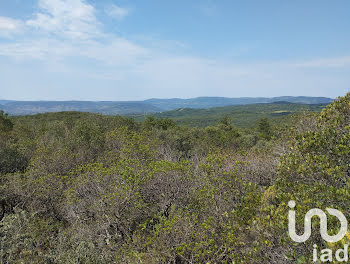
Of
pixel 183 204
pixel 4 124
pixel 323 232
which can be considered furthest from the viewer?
pixel 4 124

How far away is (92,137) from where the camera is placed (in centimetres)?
2128

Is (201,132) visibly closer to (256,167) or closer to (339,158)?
(256,167)

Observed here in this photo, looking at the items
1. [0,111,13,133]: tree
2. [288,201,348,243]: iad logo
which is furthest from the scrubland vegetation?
[0,111,13,133]: tree

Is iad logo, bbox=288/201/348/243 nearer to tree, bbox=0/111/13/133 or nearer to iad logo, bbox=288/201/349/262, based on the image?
iad logo, bbox=288/201/349/262

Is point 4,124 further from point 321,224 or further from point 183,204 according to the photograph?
point 321,224

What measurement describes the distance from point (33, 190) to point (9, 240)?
5.52 metres

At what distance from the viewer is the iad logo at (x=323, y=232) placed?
4.14 metres

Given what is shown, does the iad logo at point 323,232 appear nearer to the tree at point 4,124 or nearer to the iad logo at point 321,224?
the iad logo at point 321,224

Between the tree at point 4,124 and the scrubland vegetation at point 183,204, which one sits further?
the tree at point 4,124

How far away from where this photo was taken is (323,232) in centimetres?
486

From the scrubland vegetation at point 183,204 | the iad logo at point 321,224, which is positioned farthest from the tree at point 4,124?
the iad logo at point 321,224

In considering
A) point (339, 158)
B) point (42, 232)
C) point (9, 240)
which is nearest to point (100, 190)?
point (42, 232)

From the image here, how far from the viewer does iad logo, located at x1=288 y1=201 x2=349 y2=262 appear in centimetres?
414

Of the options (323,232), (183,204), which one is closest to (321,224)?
(323,232)
